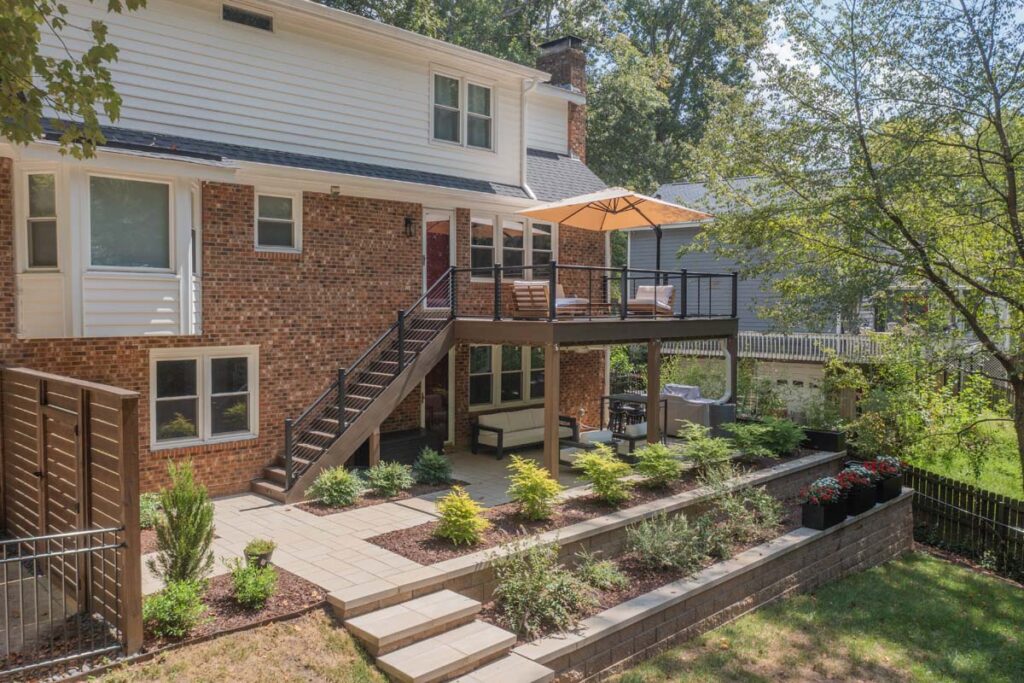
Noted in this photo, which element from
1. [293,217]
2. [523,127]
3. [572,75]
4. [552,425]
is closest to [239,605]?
[552,425]

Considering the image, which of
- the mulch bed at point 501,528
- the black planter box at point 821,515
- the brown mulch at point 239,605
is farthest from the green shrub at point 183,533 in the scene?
the black planter box at point 821,515

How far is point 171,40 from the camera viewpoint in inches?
420

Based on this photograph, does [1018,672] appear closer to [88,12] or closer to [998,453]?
[998,453]

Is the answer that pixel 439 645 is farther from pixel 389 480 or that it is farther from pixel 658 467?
pixel 658 467

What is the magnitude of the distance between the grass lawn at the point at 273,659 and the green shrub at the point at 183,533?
0.87 metres

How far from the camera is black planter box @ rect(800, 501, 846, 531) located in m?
10.9

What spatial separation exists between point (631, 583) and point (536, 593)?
169cm

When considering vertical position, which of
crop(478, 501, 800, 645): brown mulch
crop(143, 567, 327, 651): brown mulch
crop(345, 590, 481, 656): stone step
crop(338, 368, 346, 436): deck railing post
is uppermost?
crop(338, 368, 346, 436): deck railing post

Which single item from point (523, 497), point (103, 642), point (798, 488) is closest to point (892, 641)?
point (798, 488)

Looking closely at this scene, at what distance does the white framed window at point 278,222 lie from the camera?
11.4 metres

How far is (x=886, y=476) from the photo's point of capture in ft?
41.1

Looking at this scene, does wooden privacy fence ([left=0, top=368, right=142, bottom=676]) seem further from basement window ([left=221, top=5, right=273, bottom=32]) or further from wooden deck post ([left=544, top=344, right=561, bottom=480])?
basement window ([left=221, top=5, right=273, bottom=32])

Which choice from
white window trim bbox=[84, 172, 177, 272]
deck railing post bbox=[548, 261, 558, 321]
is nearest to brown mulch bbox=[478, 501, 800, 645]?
deck railing post bbox=[548, 261, 558, 321]

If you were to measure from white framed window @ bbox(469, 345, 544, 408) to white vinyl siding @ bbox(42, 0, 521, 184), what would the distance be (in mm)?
3676
